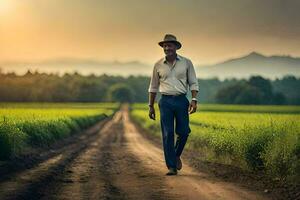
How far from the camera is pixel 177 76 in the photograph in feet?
35.0

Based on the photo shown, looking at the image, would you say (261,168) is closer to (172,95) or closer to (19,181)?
(172,95)

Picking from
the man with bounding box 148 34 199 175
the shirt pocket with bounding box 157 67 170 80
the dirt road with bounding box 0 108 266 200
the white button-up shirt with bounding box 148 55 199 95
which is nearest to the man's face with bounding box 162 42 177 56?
the man with bounding box 148 34 199 175

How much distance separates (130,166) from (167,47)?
298 centimetres

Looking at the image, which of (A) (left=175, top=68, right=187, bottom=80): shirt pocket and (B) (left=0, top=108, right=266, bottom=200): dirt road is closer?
(B) (left=0, top=108, right=266, bottom=200): dirt road

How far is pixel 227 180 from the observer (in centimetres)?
988

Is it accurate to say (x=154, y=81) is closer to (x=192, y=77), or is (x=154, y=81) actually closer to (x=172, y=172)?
(x=192, y=77)

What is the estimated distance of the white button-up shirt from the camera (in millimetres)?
10672

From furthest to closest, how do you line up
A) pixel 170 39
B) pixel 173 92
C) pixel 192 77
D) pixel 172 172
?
pixel 192 77, pixel 173 92, pixel 170 39, pixel 172 172

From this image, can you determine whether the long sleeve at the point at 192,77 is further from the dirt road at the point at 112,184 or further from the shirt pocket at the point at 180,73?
the dirt road at the point at 112,184

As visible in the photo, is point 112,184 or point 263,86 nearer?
point 112,184

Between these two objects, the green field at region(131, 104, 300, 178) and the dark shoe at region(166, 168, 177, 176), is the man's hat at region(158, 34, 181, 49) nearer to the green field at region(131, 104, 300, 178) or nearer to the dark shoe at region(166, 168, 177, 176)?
the dark shoe at region(166, 168, 177, 176)

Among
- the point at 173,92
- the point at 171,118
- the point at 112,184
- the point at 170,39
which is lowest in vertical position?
the point at 112,184

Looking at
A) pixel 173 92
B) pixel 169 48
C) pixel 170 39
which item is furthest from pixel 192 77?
pixel 170 39

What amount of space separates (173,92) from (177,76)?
32 centimetres
